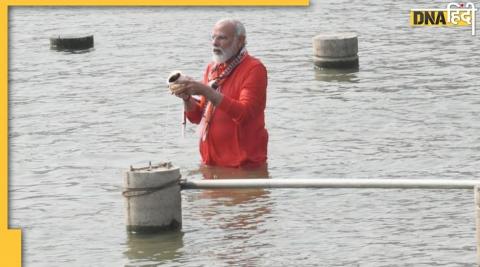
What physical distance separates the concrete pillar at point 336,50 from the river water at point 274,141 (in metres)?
0.29

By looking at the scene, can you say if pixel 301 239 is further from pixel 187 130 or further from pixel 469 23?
pixel 469 23

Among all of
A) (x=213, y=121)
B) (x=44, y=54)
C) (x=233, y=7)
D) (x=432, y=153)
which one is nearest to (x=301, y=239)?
(x=213, y=121)

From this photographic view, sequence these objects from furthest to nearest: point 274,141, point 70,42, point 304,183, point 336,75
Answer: point 70,42 < point 336,75 < point 274,141 < point 304,183

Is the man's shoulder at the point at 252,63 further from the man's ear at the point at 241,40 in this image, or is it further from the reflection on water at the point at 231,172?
the reflection on water at the point at 231,172

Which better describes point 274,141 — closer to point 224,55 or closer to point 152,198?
point 224,55

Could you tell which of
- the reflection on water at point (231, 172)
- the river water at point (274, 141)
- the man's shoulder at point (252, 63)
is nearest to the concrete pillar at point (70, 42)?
the river water at point (274, 141)

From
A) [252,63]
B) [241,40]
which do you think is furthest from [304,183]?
[241,40]

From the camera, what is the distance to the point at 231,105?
46.8 feet

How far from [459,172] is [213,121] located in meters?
2.47

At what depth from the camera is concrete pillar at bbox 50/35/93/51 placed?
24938 mm

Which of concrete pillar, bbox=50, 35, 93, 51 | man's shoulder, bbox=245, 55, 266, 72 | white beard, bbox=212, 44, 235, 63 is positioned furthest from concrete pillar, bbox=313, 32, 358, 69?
white beard, bbox=212, 44, 235, 63

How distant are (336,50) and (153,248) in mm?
9893

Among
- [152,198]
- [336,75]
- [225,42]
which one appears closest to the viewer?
[152,198]

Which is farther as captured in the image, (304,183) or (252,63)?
(252,63)
